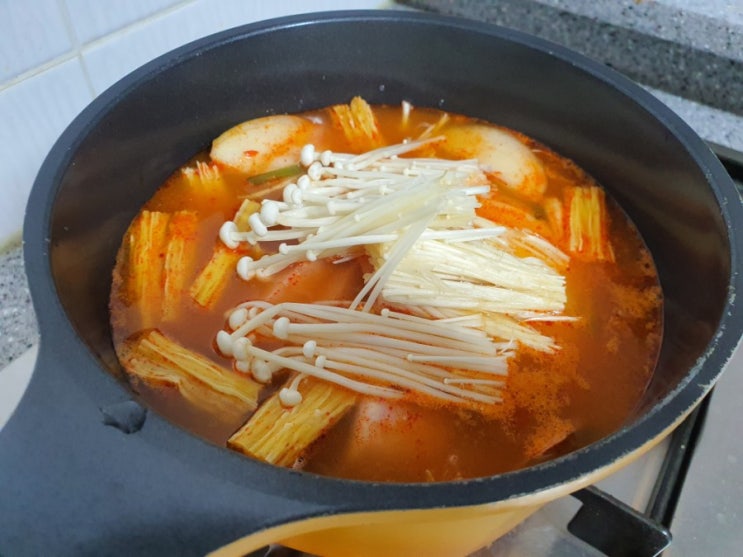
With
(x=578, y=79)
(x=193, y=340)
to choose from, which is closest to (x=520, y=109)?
(x=578, y=79)

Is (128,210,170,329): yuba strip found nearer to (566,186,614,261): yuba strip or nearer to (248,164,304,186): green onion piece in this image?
(248,164,304,186): green onion piece

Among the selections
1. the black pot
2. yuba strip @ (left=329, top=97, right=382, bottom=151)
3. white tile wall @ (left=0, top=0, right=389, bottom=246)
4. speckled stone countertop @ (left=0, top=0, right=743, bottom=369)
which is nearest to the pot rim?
the black pot

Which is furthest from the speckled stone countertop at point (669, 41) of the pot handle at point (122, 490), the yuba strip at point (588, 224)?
the pot handle at point (122, 490)

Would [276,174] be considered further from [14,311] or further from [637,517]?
[637,517]

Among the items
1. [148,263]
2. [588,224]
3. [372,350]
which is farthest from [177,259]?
[588,224]

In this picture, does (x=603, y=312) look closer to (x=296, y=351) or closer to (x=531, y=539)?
(x=531, y=539)

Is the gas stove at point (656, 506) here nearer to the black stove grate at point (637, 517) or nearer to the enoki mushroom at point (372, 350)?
the black stove grate at point (637, 517)
